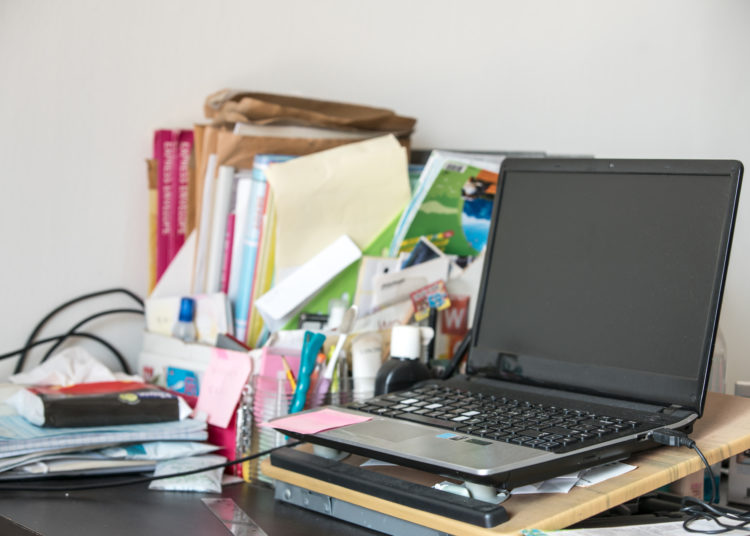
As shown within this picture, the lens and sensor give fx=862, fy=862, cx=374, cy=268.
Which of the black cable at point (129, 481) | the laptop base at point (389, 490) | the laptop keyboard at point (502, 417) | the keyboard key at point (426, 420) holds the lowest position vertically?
the black cable at point (129, 481)

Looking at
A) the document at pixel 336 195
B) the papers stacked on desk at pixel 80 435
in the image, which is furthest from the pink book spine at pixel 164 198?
the papers stacked on desk at pixel 80 435

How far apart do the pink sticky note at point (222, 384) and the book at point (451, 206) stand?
0.94ft

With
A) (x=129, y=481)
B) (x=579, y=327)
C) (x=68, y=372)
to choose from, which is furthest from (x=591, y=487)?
(x=68, y=372)

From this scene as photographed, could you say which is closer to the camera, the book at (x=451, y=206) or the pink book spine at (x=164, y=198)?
the book at (x=451, y=206)

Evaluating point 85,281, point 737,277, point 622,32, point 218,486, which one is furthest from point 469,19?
point 218,486

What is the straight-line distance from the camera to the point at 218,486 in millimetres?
1015

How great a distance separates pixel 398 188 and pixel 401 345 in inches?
11.8

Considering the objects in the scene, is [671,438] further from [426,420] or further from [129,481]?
[129,481]

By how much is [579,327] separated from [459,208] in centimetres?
37

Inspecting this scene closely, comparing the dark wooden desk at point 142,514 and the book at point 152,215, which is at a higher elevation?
the book at point 152,215

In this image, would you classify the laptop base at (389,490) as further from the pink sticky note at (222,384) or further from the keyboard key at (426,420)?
the pink sticky note at (222,384)

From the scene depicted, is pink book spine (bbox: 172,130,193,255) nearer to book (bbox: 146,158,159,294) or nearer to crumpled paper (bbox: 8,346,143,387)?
book (bbox: 146,158,159,294)

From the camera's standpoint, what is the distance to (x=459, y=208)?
4.25ft

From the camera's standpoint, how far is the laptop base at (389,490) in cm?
70
